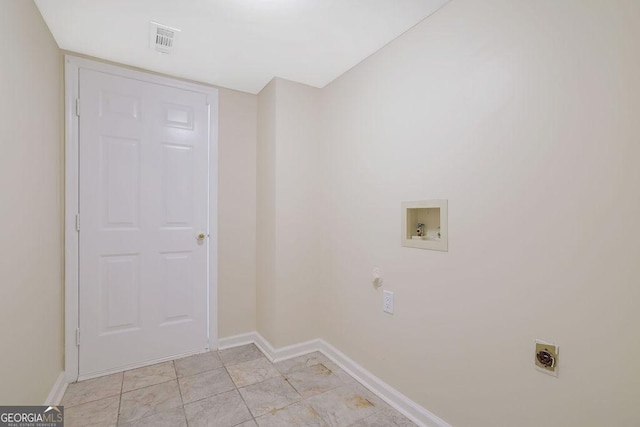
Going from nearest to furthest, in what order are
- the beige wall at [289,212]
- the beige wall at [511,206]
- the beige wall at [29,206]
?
the beige wall at [511,206] → the beige wall at [29,206] → the beige wall at [289,212]

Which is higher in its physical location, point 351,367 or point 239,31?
point 239,31

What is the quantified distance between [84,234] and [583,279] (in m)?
2.82

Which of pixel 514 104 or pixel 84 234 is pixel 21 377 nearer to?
pixel 84 234

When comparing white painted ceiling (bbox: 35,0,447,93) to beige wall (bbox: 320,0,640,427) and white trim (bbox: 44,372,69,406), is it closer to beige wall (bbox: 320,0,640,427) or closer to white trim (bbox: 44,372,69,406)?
beige wall (bbox: 320,0,640,427)

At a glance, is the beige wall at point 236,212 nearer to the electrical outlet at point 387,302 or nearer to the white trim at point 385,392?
the white trim at point 385,392

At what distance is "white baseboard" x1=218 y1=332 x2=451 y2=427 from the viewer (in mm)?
1667

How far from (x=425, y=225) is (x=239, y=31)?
1.65 m

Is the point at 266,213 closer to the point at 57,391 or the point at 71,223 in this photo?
the point at 71,223

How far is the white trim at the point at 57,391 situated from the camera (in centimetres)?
173

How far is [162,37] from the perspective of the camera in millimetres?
1869

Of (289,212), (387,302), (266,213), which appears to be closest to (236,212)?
(266,213)

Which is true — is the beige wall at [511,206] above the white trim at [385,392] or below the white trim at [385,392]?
above

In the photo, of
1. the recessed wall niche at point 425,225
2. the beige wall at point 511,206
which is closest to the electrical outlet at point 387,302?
the beige wall at point 511,206

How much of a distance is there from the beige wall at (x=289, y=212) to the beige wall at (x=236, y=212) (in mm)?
136
